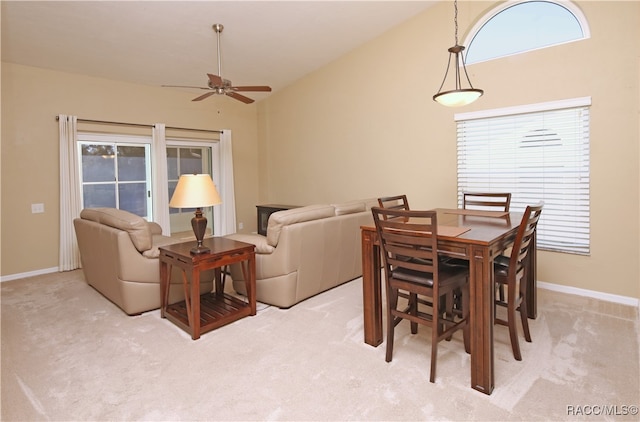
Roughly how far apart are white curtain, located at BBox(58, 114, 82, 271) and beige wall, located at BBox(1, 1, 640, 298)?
0.42ft

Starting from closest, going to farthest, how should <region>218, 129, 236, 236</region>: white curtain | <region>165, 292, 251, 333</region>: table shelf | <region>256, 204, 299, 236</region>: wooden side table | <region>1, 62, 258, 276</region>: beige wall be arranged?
1. <region>165, 292, 251, 333</region>: table shelf
2. <region>1, 62, 258, 276</region>: beige wall
3. <region>256, 204, 299, 236</region>: wooden side table
4. <region>218, 129, 236, 236</region>: white curtain

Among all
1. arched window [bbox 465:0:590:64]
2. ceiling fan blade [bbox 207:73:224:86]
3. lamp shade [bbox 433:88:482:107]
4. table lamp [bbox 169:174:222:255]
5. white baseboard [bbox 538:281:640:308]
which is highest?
arched window [bbox 465:0:590:64]

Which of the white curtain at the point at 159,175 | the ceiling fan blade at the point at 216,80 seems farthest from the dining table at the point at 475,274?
the white curtain at the point at 159,175

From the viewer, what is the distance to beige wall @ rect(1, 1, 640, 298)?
325 centimetres

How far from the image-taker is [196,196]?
9.39 ft

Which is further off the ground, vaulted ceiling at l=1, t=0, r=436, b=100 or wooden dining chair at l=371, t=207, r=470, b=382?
vaulted ceiling at l=1, t=0, r=436, b=100

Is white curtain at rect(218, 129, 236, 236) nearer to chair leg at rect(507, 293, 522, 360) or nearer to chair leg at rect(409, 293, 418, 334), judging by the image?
chair leg at rect(409, 293, 418, 334)

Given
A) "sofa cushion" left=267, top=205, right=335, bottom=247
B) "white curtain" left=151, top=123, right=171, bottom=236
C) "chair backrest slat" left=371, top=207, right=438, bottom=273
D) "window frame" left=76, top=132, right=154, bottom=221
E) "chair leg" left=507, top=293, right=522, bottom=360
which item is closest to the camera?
"chair backrest slat" left=371, top=207, right=438, bottom=273

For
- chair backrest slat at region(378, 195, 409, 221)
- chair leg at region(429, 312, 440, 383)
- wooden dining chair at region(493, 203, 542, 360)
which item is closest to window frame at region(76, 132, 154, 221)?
chair backrest slat at region(378, 195, 409, 221)

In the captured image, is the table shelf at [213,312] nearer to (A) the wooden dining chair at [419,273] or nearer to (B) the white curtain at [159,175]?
(A) the wooden dining chair at [419,273]

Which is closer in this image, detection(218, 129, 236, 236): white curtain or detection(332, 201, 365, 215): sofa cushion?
detection(332, 201, 365, 215): sofa cushion

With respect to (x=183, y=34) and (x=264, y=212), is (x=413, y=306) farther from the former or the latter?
(x=264, y=212)

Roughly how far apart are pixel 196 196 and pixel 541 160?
3463 millimetres

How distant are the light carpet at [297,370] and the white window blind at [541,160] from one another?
2.89ft
